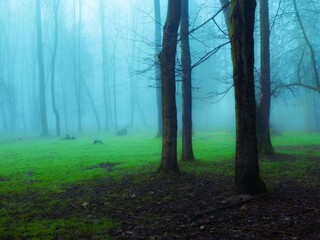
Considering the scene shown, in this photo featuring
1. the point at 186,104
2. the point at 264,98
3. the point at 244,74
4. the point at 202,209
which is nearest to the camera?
the point at 202,209

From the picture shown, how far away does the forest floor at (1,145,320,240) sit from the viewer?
5023mm

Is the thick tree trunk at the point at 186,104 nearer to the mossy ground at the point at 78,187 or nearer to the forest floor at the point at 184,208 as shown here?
the mossy ground at the point at 78,187

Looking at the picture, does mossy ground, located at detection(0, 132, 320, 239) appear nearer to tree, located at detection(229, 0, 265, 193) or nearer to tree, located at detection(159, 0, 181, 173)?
tree, located at detection(159, 0, 181, 173)

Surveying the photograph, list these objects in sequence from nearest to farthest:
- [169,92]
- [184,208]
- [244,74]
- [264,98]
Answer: [184,208] → [244,74] → [169,92] → [264,98]

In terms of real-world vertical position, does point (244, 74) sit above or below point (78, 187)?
above

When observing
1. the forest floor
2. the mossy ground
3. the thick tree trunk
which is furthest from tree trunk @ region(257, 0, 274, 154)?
the forest floor

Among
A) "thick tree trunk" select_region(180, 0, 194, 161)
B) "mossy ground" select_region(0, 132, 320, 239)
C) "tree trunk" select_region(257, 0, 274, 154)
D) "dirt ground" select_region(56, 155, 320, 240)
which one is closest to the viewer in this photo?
"dirt ground" select_region(56, 155, 320, 240)

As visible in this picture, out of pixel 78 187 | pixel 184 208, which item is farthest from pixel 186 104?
pixel 184 208

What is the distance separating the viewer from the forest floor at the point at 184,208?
5.02 meters

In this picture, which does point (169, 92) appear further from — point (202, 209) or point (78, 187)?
point (202, 209)

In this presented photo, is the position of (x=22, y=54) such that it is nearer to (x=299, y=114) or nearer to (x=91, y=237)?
(x=299, y=114)

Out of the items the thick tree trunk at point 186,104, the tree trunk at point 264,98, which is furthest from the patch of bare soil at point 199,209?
the tree trunk at point 264,98

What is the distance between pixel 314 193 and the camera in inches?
268

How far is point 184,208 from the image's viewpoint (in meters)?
6.37
